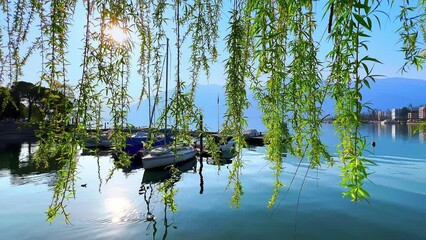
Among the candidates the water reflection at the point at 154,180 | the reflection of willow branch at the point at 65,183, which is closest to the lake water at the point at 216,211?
the water reflection at the point at 154,180

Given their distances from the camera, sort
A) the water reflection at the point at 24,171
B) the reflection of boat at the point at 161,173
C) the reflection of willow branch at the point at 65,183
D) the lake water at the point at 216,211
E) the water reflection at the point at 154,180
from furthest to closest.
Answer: the reflection of boat at the point at 161,173, the water reflection at the point at 24,171, the water reflection at the point at 154,180, the lake water at the point at 216,211, the reflection of willow branch at the point at 65,183

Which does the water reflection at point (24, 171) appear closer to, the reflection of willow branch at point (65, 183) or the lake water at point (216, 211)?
the lake water at point (216, 211)

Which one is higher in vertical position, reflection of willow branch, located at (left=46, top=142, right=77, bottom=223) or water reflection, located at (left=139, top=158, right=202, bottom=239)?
reflection of willow branch, located at (left=46, top=142, right=77, bottom=223)

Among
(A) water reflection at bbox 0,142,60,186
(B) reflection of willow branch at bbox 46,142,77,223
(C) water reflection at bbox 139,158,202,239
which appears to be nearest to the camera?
(B) reflection of willow branch at bbox 46,142,77,223

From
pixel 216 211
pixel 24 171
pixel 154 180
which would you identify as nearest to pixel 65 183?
pixel 216 211

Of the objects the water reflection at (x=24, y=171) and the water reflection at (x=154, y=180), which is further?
the water reflection at (x=24, y=171)

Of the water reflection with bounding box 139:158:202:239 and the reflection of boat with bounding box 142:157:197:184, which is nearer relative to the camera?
A: the water reflection with bounding box 139:158:202:239

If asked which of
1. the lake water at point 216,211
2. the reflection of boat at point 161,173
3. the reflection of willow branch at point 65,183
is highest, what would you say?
the reflection of willow branch at point 65,183

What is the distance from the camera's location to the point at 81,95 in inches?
47.6

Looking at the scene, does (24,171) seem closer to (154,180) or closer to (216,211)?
(154,180)

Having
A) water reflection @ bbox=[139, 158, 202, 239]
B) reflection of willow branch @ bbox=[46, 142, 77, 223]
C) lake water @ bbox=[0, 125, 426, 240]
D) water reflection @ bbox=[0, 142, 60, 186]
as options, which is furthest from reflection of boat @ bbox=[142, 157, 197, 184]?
reflection of willow branch @ bbox=[46, 142, 77, 223]

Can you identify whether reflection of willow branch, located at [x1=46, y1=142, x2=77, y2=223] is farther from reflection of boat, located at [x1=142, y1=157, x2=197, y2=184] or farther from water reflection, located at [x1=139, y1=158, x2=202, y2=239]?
reflection of boat, located at [x1=142, y1=157, x2=197, y2=184]

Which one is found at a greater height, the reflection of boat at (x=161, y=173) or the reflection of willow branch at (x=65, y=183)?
the reflection of willow branch at (x=65, y=183)

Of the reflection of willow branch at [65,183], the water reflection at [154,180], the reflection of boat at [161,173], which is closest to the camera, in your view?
the reflection of willow branch at [65,183]
